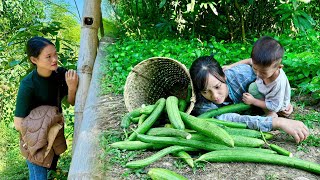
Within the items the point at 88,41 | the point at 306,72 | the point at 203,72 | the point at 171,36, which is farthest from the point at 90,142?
the point at 171,36

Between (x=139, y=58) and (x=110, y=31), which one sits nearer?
(x=139, y=58)

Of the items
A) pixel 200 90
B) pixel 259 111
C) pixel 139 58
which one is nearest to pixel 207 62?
pixel 200 90

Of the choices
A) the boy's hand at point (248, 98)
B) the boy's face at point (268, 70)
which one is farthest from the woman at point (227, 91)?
the boy's face at point (268, 70)

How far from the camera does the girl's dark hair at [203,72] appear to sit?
10.3ft

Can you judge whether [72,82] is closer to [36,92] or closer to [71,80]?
[71,80]

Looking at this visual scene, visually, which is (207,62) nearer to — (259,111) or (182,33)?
(259,111)

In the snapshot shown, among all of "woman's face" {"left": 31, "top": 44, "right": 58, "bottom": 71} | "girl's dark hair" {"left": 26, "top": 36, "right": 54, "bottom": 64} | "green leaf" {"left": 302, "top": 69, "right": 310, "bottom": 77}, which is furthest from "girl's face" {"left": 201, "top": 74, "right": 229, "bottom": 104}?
"girl's dark hair" {"left": 26, "top": 36, "right": 54, "bottom": 64}

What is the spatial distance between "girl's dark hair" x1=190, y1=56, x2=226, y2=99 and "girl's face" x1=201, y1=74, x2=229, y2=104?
2cm

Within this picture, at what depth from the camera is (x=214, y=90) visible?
316 cm

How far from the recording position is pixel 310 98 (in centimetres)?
382

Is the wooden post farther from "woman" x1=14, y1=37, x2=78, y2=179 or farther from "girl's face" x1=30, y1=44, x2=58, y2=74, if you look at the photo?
"girl's face" x1=30, y1=44, x2=58, y2=74

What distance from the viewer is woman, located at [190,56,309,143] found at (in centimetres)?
285

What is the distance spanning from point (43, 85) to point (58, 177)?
4.08 ft

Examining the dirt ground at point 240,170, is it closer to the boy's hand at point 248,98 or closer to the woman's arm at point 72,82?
the boy's hand at point 248,98
